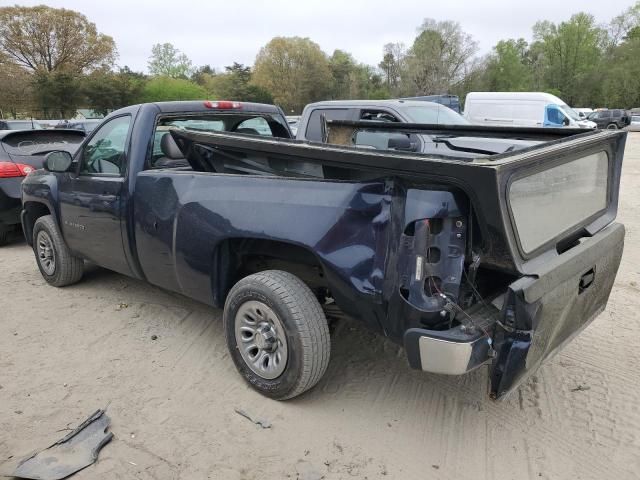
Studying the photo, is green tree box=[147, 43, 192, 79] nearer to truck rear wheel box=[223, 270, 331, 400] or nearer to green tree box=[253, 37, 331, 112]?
green tree box=[253, 37, 331, 112]

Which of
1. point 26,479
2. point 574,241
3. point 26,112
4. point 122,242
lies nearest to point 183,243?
point 122,242

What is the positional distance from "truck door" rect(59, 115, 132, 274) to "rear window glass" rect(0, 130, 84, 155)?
3255 millimetres

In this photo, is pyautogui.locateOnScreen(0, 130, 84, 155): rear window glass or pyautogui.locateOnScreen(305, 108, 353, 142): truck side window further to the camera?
pyautogui.locateOnScreen(305, 108, 353, 142): truck side window

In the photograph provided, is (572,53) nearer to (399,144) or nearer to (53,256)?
(399,144)

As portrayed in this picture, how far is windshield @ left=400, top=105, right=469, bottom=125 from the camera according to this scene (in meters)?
7.41

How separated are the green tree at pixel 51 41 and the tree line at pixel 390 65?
0.11 metres

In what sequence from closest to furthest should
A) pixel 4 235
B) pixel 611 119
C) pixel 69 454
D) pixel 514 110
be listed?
pixel 69 454, pixel 4 235, pixel 514 110, pixel 611 119

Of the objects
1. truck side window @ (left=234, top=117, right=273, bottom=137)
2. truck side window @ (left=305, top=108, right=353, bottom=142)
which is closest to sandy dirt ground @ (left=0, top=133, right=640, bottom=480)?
truck side window @ (left=234, top=117, right=273, bottom=137)

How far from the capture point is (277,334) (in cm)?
296

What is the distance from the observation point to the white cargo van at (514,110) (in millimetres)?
16891

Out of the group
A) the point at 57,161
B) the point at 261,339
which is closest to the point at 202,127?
the point at 57,161

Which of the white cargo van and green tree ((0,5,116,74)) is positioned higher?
green tree ((0,5,116,74))

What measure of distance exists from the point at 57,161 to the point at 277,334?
262 cm

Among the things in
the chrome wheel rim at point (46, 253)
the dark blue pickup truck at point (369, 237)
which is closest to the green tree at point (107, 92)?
the chrome wheel rim at point (46, 253)
